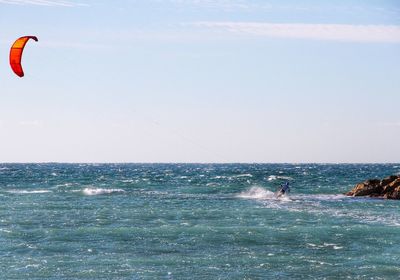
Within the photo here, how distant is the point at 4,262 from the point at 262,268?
907 centimetres

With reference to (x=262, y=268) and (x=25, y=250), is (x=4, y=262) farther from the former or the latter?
(x=262, y=268)

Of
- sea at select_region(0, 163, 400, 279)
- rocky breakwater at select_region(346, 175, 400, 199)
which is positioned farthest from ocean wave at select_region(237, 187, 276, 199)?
sea at select_region(0, 163, 400, 279)

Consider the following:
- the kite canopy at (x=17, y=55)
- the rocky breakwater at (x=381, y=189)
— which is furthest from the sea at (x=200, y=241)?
the kite canopy at (x=17, y=55)

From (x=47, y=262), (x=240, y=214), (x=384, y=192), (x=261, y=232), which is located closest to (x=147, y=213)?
(x=240, y=214)

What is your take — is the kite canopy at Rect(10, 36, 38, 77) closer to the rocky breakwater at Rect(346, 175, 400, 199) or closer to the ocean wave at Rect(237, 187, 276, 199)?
the ocean wave at Rect(237, 187, 276, 199)

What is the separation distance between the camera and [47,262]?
71.2 ft

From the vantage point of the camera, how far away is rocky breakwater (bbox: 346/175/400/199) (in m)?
49.5

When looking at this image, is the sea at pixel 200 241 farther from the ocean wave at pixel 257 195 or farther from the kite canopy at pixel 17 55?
the ocean wave at pixel 257 195

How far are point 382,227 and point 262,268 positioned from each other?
11787 millimetres

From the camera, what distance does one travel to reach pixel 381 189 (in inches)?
2042

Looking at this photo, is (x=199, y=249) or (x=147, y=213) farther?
(x=147, y=213)

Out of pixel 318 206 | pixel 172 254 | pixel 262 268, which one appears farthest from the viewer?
pixel 318 206

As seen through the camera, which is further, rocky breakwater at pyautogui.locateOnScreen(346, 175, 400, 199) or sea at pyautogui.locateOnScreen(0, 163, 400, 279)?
rocky breakwater at pyautogui.locateOnScreen(346, 175, 400, 199)

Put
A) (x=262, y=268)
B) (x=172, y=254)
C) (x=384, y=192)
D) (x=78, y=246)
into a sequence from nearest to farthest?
(x=262, y=268) < (x=172, y=254) < (x=78, y=246) < (x=384, y=192)
